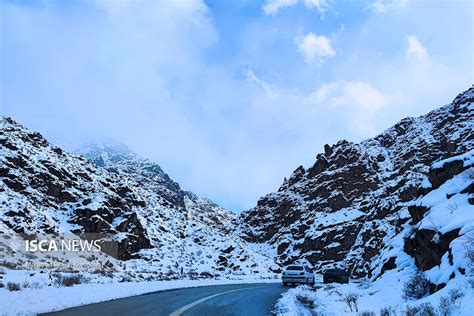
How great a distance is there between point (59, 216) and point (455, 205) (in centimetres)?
4884

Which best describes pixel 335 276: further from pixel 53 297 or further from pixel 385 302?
pixel 53 297

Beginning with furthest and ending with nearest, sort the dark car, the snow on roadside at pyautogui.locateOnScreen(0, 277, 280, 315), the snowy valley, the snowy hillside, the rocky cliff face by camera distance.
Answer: the rocky cliff face < the dark car < the snowy valley < the snow on roadside at pyautogui.locateOnScreen(0, 277, 280, 315) < the snowy hillside

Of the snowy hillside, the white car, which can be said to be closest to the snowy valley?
the snowy hillside

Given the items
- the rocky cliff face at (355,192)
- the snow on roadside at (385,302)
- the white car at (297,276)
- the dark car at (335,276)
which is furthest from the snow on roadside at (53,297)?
the rocky cliff face at (355,192)

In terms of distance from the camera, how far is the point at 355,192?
107938 mm

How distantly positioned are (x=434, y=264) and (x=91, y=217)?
47.9 m

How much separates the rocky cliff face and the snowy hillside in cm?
5971

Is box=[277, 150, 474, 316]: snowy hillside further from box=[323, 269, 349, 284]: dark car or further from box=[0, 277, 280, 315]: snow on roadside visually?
box=[323, 269, 349, 284]: dark car

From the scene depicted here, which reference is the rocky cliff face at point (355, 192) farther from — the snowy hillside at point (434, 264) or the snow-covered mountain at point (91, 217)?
the snowy hillside at point (434, 264)

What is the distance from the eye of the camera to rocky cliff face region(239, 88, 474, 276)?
87562 millimetres

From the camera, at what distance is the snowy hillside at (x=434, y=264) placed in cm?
768

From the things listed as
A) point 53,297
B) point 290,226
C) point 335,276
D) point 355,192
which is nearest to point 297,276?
point 335,276

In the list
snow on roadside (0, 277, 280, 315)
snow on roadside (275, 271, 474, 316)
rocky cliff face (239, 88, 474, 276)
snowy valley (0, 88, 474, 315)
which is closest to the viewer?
snow on roadside (275, 271, 474, 316)

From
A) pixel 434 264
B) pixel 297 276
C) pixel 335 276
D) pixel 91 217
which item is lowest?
pixel 335 276
